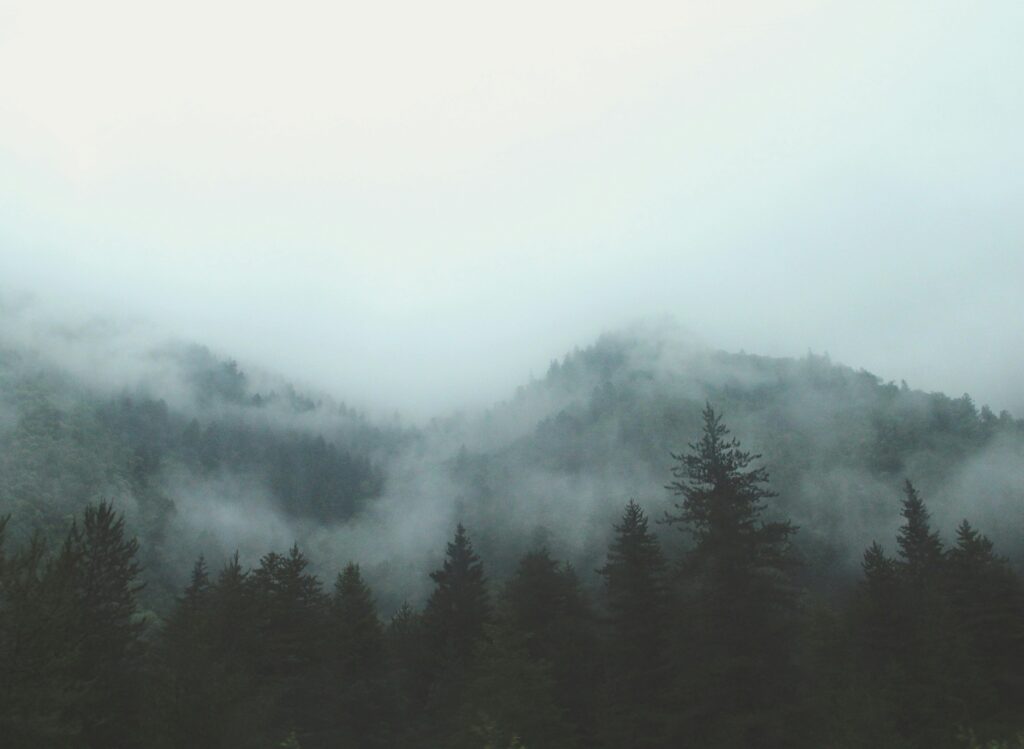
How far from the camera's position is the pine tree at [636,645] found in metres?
30.2

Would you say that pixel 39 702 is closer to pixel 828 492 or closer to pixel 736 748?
pixel 736 748

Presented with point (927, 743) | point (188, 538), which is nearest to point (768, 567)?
point (927, 743)

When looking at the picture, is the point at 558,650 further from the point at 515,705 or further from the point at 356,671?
the point at 515,705

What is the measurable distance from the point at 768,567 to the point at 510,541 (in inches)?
6119

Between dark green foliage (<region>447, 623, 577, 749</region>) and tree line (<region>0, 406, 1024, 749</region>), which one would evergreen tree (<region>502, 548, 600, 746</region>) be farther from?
dark green foliage (<region>447, 623, 577, 749</region>)

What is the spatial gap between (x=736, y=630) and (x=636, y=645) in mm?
10418

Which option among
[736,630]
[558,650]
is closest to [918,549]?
[558,650]

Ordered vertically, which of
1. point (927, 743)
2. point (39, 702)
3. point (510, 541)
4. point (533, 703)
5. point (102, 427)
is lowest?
point (927, 743)

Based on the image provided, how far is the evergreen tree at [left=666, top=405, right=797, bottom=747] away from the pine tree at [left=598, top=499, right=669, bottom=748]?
212 inches

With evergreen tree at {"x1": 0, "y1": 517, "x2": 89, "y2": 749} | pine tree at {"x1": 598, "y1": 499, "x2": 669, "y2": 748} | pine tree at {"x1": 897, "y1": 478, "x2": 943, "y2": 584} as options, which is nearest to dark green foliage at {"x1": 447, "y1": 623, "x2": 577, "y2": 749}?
pine tree at {"x1": 598, "y1": 499, "x2": 669, "y2": 748}

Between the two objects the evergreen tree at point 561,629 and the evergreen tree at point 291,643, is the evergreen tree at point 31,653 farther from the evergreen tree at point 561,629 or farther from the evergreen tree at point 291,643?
the evergreen tree at point 561,629

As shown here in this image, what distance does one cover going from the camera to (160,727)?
69.4ft

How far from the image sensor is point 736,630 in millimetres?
23203

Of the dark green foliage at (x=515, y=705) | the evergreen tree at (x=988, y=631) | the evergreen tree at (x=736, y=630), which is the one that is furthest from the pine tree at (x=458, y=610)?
the evergreen tree at (x=988, y=631)
